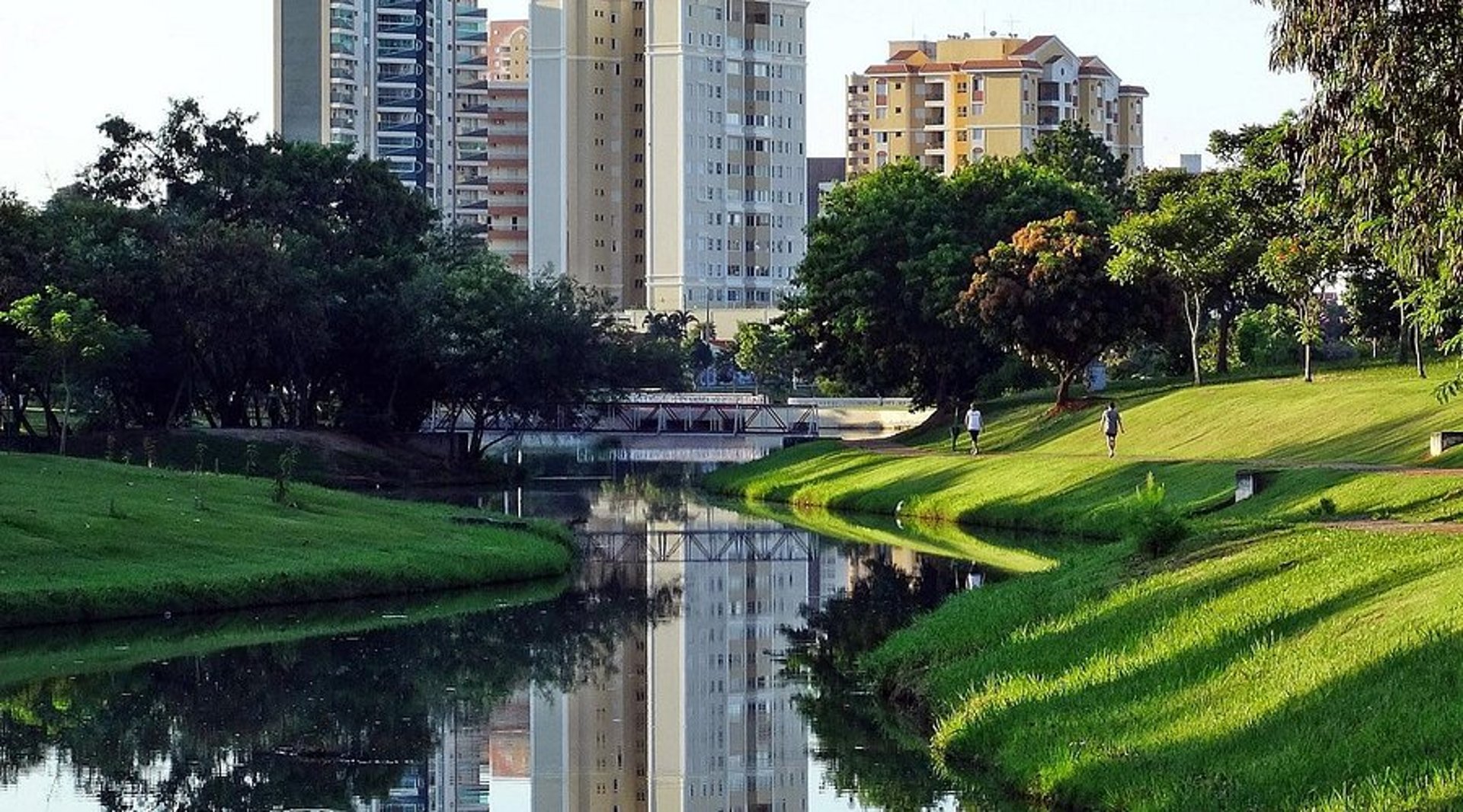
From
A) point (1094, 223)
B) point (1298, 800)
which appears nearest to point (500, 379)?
point (1094, 223)

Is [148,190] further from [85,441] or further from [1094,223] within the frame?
[1094,223]

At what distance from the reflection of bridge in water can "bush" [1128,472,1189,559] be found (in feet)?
67.2

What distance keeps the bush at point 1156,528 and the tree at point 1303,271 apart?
3542 cm

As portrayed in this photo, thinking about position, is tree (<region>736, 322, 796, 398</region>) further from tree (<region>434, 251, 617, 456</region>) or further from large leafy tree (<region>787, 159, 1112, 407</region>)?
tree (<region>434, 251, 617, 456</region>)

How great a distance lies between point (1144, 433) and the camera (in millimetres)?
77500

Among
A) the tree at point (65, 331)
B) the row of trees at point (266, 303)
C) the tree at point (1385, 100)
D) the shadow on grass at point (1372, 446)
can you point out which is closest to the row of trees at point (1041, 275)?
the shadow on grass at point (1372, 446)

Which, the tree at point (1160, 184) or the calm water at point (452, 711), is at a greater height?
the tree at point (1160, 184)

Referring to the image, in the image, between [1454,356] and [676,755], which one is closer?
[676,755]

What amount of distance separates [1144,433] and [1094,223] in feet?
47.0

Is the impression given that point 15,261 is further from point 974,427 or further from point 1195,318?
point 1195,318

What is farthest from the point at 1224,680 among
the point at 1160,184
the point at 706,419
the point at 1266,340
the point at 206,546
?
the point at 706,419

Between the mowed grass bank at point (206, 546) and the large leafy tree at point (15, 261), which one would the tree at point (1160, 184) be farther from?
the mowed grass bank at point (206, 546)

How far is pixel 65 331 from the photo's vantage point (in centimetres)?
7138

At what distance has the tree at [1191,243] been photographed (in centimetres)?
7925
